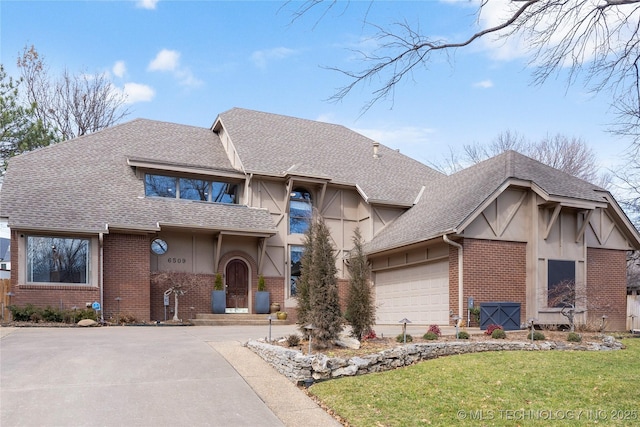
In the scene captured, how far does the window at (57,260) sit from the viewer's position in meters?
18.0

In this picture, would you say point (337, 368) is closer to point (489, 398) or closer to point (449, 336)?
point (489, 398)

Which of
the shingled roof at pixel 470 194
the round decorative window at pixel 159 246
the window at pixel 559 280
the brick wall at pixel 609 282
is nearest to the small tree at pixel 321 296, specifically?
the shingled roof at pixel 470 194

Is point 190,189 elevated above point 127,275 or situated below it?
above

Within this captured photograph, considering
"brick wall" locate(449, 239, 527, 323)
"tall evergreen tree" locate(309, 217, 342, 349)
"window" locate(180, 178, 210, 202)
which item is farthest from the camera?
"window" locate(180, 178, 210, 202)

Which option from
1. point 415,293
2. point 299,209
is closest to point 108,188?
point 299,209

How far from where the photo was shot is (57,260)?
18.3m

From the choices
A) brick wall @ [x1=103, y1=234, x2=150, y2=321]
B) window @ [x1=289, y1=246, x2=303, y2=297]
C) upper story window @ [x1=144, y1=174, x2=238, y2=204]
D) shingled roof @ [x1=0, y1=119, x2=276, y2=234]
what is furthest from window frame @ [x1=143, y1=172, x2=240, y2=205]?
window @ [x1=289, y1=246, x2=303, y2=297]

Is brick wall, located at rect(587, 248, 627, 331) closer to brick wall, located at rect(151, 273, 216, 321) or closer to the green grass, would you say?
the green grass

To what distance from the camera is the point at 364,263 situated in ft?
39.9

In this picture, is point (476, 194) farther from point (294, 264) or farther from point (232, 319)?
point (232, 319)

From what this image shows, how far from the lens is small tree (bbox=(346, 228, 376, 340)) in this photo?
1184 centimetres

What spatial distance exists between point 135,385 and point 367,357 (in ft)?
13.3

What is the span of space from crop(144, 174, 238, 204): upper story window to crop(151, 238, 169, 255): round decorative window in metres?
A: 2.12

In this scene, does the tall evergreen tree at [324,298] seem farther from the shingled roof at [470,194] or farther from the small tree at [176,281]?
the small tree at [176,281]
